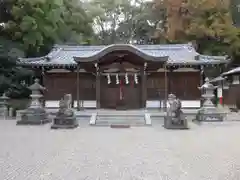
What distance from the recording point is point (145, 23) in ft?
117

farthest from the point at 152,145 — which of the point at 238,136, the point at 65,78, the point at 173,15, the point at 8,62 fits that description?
the point at 173,15

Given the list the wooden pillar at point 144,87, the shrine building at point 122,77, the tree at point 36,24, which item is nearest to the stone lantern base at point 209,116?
the shrine building at point 122,77

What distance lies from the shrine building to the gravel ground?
28.3 feet

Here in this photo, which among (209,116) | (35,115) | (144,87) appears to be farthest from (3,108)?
(209,116)

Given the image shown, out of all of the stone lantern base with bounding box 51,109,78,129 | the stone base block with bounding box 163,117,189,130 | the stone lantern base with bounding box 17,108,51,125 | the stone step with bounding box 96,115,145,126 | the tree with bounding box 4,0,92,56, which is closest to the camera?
the stone base block with bounding box 163,117,189,130

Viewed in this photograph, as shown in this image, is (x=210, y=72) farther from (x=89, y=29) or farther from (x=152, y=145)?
(x=152, y=145)

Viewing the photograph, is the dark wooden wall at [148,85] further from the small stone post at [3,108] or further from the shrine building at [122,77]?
the small stone post at [3,108]

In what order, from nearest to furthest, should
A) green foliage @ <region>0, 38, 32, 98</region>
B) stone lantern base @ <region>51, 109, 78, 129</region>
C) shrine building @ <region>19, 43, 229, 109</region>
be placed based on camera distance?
stone lantern base @ <region>51, 109, 78, 129</region> → shrine building @ <region>19, 43, 229, 109</region> → green foliage @ <region>0, 38, 32, 98</region>

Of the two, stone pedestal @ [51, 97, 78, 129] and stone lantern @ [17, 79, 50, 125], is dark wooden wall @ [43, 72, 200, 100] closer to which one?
stone lantern @ [17, 79, 50, 125]

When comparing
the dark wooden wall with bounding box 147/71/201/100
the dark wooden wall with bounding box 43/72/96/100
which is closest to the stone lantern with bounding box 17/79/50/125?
the dark wooden wall with bounding box 43/72/96/100

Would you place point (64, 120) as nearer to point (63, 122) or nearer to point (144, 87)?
point (63, 122)

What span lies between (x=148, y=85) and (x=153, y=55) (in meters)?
2.77

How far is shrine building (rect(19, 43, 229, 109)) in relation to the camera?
64.0 ft

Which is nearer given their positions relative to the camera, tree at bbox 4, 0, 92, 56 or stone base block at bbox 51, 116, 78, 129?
stone base block at bbox 51, 116, 78, 129
